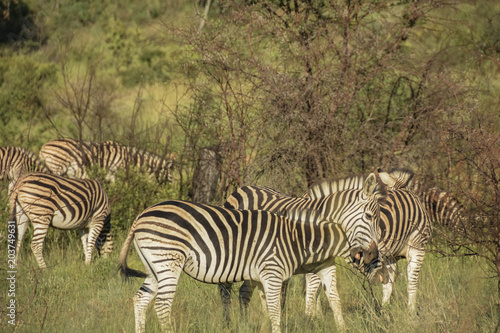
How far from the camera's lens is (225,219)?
5250 millimetres

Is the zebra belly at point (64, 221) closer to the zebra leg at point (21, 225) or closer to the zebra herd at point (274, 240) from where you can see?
the zebra herd at point (274, 240)

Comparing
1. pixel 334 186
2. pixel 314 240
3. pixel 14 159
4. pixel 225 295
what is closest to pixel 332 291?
pixel 314 240

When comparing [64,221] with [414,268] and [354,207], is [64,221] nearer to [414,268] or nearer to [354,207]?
[354,207]

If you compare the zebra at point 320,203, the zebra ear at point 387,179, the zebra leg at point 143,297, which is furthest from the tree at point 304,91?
the zebra leg at point 143,297

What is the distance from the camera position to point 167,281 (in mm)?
4891

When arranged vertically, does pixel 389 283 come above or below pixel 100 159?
below

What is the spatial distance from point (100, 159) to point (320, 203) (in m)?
4.94

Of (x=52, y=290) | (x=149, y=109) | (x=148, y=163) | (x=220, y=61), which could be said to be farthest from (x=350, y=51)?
(x=149, y=109)

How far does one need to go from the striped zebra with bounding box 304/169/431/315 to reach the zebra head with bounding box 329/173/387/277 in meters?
0.50

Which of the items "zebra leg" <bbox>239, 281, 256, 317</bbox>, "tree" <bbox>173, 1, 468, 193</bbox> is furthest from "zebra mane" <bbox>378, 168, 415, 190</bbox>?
"zebra leg" <bbox>239, 281, 256, 317</bbox>

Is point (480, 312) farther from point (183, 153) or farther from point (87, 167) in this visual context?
point (87, 167)

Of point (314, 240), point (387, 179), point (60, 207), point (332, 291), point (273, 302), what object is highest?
point (387, 179)

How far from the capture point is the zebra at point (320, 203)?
554 centimetres

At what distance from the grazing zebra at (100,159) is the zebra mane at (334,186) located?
158 inches
